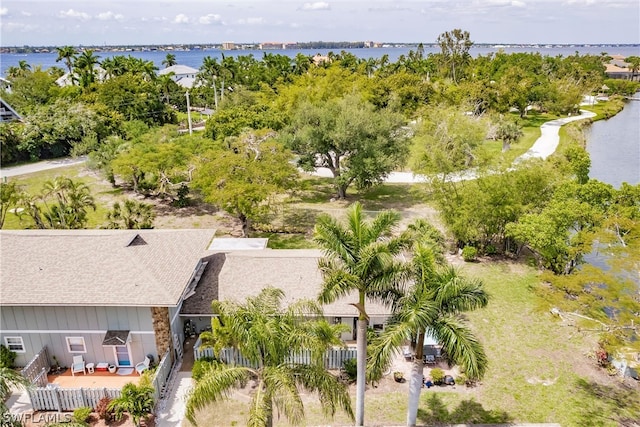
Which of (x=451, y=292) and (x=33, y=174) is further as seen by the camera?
(x=33, y=174)

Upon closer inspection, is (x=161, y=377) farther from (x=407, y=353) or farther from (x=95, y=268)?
(x=407, y=353)

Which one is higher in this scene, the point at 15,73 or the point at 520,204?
the point at 15,73

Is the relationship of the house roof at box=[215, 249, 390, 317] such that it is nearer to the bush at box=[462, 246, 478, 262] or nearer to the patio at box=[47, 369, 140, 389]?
the patio at box=[47, 369, 140, 389]

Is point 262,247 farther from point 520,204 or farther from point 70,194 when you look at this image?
point 520,204

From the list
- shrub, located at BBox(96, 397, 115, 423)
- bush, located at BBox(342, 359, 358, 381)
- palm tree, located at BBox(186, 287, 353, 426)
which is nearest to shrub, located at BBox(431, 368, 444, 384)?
bush, located at BBox(342, 359, 358, 381)

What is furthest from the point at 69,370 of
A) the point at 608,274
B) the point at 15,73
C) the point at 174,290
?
the point at 15,73

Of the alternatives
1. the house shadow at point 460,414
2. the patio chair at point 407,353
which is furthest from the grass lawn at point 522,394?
the patio chair at point 407,353

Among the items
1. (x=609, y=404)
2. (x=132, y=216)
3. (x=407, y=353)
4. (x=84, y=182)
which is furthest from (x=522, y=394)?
(x=84, y=182)

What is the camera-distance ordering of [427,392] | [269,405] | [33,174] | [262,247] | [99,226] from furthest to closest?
[33,174], [99,226], [262,247], [427,392], [269,405]
